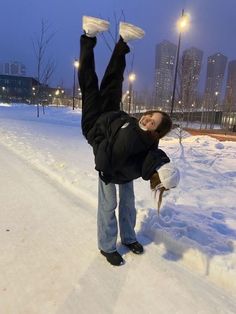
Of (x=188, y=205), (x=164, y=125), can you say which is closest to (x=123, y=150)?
(x=164, y=125)

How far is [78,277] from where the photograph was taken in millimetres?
2834

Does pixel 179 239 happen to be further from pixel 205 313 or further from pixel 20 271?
pixel 20 271

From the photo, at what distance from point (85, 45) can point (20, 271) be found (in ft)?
6.68

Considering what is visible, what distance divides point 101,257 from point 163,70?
186 feet

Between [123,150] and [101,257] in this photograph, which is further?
[101,257]

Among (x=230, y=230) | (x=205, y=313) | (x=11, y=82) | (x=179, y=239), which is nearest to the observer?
(x=205, y=313)

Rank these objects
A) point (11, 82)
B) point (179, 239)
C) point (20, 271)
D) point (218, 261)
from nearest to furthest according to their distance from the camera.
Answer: point (20, 271) < point (218, 261) < point (179, 239) < point (11, 82)

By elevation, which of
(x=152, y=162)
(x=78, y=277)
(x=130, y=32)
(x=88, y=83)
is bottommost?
(x=78, y=277)

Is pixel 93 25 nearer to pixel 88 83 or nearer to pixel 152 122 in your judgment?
pixel 88 83

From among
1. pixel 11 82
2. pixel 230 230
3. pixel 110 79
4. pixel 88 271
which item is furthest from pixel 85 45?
pixel 11 82

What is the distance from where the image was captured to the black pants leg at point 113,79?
10.2ft

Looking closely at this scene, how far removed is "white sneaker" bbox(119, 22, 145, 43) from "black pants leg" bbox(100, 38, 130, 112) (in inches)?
3.0

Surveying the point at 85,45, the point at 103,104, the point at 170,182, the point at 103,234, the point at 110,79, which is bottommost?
the point at 103,234

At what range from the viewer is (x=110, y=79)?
10.3 feet
